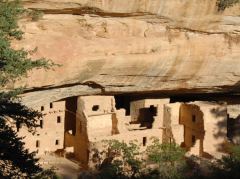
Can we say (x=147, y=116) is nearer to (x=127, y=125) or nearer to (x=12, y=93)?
(x=127, y=125)

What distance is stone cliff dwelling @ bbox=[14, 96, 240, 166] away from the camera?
1408 cm

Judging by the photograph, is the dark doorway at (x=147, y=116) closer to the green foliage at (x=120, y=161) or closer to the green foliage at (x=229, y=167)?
the green foliage at (x=120, y=161)

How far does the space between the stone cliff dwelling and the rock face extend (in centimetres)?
76

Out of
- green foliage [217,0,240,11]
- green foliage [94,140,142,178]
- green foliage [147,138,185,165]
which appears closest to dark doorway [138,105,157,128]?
green foliage [147,138,185,165]

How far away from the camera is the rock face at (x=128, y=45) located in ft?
36.0

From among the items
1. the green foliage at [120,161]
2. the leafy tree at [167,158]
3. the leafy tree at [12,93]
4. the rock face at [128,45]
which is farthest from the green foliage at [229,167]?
the leafy tree at [12,93]

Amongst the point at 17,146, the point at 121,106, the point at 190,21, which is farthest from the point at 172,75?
the point at 17,146

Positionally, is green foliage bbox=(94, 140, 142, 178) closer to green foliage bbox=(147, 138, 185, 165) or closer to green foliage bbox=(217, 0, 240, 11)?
green foliage bbox=(147, 138, 185, 165)

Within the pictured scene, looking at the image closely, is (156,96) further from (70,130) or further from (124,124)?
(70,130)

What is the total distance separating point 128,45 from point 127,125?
10.7 feet

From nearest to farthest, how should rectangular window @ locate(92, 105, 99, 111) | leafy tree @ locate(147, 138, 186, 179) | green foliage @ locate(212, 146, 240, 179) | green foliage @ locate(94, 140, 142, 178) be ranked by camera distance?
green foliage @ locate(212, 146, 240, 179) → leafy tree @ locate(147, 138, 186, 179) → green foliage @ locate(94, 140, 142, 178) → rectangular window @ locate(92, 105, 99, 111)

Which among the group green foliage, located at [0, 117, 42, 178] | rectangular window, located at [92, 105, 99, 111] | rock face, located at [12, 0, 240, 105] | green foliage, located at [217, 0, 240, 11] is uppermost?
green foliage, located at [217, 0, 240, 11]

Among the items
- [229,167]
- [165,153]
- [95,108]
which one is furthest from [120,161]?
[229,167]

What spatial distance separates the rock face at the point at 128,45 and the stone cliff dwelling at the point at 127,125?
757 millimetres
